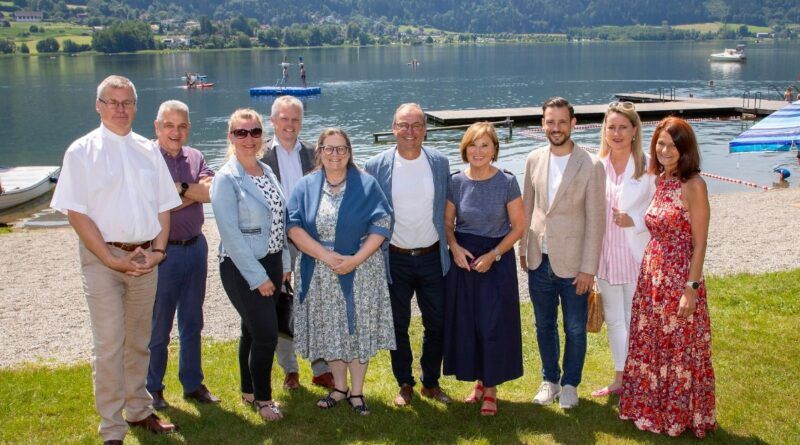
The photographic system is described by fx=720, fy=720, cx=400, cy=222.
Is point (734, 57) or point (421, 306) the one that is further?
point (734, 57)

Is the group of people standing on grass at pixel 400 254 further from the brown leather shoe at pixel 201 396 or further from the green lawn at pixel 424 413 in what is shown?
the green lawn at pixel 424 413

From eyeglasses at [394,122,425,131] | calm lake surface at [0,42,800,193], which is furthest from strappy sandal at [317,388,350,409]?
calm lake surface at [0,42,800,193]

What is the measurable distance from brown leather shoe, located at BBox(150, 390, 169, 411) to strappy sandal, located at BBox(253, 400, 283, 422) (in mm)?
726

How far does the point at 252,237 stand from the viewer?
184 inches

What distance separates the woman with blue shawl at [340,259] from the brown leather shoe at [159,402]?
1.12 metres

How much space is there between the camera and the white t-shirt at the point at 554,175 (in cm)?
496

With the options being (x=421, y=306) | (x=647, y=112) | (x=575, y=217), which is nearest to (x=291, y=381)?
(x=421, y=306)

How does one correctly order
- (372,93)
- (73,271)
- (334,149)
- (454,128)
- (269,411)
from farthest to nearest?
(372,93)
(454,128)
(73,271)
(269,411)
(334,149)

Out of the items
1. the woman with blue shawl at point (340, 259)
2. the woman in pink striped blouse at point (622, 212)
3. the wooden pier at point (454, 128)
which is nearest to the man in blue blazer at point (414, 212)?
the woman with blue shawl at point (340, 259)

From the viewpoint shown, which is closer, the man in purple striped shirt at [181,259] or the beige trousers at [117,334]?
the beige trousers at [117,334]

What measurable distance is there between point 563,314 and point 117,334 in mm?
2975

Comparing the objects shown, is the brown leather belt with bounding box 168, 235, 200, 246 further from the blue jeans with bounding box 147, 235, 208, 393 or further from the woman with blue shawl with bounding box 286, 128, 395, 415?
the woman with blue shawl with bounding box 286, 128, 395, 415

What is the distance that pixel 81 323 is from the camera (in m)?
8.93

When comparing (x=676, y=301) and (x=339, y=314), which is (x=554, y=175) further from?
(x=339, y=314)
